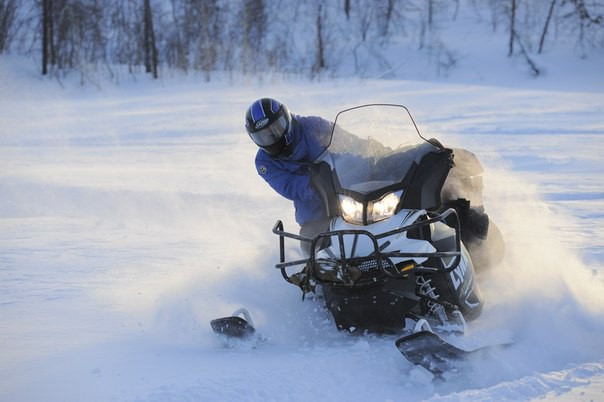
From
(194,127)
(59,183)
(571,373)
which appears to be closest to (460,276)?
(571,373)

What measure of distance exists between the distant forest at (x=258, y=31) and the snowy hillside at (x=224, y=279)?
11.4 metres

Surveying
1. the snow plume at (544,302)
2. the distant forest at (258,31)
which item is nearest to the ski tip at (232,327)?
the snow plume at (544,302)

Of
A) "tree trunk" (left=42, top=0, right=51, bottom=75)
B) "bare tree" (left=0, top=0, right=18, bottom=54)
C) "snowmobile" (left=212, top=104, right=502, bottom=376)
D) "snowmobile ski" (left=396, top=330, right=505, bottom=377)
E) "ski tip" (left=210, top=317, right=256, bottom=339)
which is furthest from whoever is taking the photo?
"bare tree" (left=0, top=0, right=18, bottom=54)

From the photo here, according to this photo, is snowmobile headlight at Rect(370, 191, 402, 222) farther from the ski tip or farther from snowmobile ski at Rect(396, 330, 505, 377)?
the ski tip

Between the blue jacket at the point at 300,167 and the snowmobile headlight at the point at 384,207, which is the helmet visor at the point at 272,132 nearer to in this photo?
the blue jacket at the point at 300,167

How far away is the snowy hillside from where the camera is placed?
12.3 ft

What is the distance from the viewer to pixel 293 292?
517cm

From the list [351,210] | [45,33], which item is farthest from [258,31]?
[351,210]

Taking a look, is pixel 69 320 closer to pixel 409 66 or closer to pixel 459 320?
pixel 459 320

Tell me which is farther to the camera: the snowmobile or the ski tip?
the ski tip

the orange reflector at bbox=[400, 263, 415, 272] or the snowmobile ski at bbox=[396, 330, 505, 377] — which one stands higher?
the orange reflector at bbox=[400, 263, 415, 272]

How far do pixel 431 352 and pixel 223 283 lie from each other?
2119mm

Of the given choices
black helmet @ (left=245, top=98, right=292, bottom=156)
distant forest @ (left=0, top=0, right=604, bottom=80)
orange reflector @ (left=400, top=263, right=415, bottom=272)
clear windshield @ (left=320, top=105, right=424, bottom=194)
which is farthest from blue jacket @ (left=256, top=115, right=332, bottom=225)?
distant forest @ (left=0, top=0, right=604, bottom=80)

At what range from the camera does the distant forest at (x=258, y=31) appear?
26.5 meters
